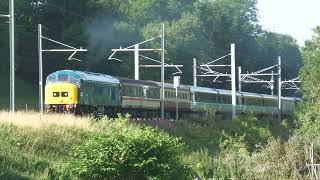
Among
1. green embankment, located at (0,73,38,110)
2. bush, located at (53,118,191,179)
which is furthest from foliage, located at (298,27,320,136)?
bush, located at (53,118,191,179)

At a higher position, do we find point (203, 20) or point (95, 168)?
point (203, 20)

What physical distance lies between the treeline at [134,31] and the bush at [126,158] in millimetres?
47919

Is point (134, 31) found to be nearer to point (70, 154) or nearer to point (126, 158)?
point (70, 154)

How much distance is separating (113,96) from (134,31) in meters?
36.9

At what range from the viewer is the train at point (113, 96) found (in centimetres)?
3978

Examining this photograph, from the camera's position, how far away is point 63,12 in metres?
71.6

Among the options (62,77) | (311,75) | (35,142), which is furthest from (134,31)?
(35,142)

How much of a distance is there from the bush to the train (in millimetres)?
22331

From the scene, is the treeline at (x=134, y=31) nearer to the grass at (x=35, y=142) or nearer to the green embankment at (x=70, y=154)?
the grass at (x=35, y=142)

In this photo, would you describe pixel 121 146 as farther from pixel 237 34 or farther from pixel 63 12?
pixel 237 34

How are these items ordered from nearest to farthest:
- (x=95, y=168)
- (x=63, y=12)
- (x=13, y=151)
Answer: (x=95, y=168) → (x=13, y=151) → (x=63, y=12)

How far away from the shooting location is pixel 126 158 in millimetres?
16141

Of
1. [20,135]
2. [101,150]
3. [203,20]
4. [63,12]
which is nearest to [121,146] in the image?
[101,150]

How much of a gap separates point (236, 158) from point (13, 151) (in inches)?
318
